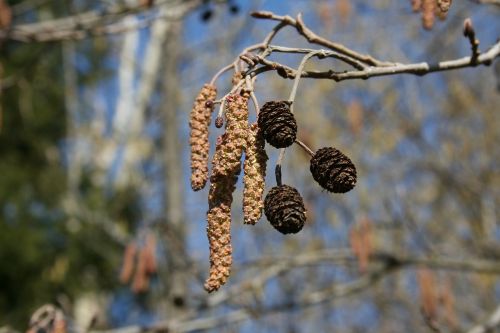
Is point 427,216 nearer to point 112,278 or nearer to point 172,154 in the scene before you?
point 112,278

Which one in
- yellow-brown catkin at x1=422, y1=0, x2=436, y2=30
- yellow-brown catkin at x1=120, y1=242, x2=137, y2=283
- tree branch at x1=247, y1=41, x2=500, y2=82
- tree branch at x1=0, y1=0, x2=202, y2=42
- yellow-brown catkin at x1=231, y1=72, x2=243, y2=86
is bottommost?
yellow-brown catkin at x1=120, y1=242, x2=137, y2=283

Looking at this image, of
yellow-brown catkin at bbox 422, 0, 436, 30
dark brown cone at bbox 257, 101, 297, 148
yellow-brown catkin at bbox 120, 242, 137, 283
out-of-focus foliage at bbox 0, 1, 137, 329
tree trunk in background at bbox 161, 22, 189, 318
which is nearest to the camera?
dark brown cone at bbox 257, 101, 297, 148

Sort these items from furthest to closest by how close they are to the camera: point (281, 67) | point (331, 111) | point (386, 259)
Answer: point (331, 111) → point (386, 259) → point (281, 67)

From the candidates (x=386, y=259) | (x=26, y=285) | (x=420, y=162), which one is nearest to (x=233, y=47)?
(x=420, y=162)

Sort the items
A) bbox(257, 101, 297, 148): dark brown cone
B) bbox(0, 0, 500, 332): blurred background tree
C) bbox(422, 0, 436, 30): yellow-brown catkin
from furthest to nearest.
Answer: bbox(0, 0, 500, 332): blurred background tree
bbox(422, 0, 436, 30): yellow-brown catkin
bbox(257, 101, 297, 148): dark brown cone

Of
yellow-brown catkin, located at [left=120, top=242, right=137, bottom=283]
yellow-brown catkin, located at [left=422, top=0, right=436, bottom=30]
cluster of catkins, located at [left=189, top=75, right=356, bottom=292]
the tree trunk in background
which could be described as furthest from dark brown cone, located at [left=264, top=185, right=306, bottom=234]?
the tree trunk in background

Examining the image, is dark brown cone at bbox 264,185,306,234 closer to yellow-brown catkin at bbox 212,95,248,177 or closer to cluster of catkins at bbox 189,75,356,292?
cluster of catkins at bbox 189,75,356,292
